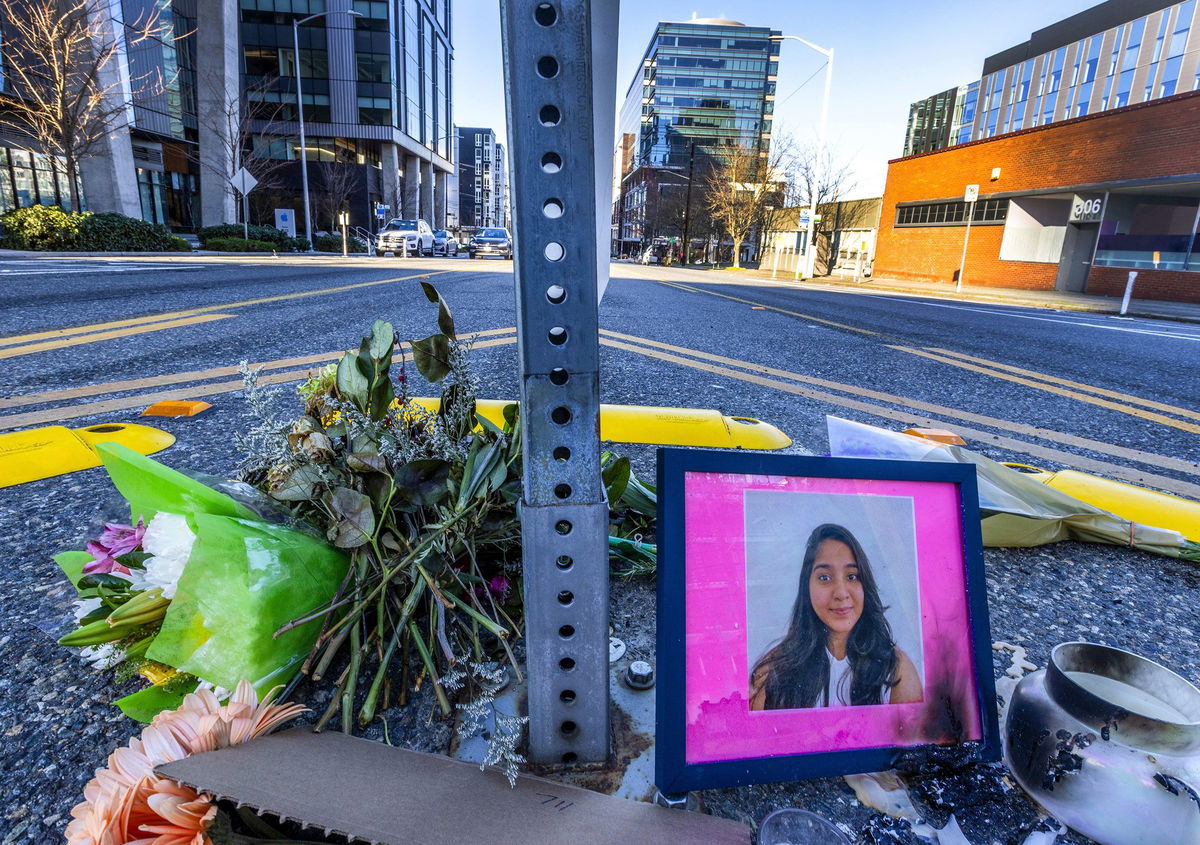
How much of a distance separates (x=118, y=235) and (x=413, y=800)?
20071 mm

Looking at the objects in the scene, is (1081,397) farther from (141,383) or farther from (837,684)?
(141,383)

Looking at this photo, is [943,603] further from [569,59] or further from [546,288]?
[569,59]

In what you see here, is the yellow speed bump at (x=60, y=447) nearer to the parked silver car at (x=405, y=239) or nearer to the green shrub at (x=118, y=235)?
the green shrub at (x=118, y=235)

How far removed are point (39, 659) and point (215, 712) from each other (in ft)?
2.03

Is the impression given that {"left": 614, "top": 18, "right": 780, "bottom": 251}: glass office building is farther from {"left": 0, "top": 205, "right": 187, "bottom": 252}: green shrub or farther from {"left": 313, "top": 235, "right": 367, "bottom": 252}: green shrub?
{"left": 0, "top": 205, "right": 187, "bottom": 252}: green shrub

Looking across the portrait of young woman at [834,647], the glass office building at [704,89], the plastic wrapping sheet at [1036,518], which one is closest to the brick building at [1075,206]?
the plastic wrapping sheet at [1036,518]

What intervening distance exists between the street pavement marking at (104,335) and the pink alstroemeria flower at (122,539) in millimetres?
3652

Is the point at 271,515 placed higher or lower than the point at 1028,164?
lower

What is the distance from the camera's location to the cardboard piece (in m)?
0.69

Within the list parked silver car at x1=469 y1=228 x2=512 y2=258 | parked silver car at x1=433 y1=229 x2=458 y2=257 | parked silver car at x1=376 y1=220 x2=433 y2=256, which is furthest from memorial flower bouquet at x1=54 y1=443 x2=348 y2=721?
parked silver car at x1=469 y1=228 x2=512 y2=258

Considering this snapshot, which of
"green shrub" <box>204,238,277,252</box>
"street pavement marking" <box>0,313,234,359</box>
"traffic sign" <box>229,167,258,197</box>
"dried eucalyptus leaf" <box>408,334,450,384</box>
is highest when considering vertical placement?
"traffic sign" <box>229,167,258,197</box>

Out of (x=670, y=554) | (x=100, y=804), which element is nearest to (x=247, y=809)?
(x=100, y=804)

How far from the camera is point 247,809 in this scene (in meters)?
0.72

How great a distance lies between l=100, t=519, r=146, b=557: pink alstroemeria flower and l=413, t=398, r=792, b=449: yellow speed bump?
1387mm
